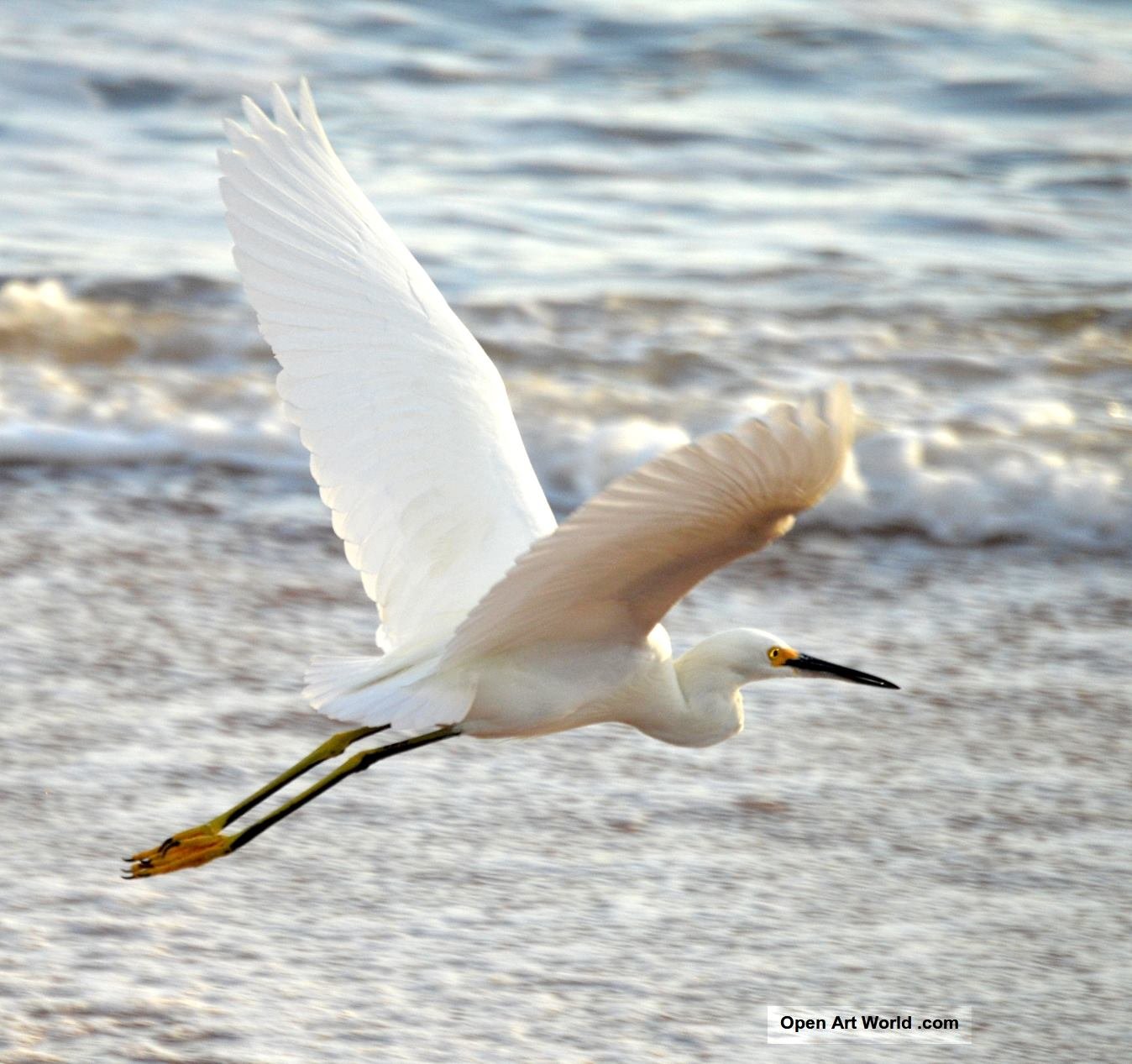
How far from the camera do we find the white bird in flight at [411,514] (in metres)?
2.93

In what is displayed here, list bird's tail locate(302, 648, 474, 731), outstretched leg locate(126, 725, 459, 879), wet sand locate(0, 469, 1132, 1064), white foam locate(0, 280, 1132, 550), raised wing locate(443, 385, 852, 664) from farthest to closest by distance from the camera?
white foam locate(0, 280, 1132, 550)
outstretched leg locate(126, 725, 459, 879)
wet sand locate(0, 469, 1132, 1064)
bird's tail locate(302, 648, 474, 731)
raised wing locate(443, 385, 852, 664)

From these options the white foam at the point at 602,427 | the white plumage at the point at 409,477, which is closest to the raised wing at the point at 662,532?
the white plumage at the point at 409,477

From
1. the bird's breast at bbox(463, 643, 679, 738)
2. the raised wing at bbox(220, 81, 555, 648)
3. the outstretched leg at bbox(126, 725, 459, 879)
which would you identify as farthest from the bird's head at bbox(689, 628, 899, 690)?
the outstretched leg at bbox(126, 725, 459, 879)

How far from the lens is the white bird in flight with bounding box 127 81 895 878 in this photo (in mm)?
2932

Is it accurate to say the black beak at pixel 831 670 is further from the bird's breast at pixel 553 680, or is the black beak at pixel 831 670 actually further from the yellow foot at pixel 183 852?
the yellow foot at pixel 183 852

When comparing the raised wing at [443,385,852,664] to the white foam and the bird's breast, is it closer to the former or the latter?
the bird's breast

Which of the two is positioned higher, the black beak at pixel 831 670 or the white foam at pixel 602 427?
the black beak at pixel 831 670

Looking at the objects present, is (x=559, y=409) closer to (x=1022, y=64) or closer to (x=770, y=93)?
(x=770, y=93)

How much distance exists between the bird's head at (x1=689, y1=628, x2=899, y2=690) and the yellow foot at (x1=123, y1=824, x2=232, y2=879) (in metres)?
0.93

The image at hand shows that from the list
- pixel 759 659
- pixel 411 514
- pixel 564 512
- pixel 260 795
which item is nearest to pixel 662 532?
pixel 759 659

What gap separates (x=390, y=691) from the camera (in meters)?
2.91

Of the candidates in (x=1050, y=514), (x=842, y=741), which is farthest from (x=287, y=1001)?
(x=1050, y=514)

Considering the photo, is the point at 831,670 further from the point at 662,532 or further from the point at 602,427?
the point at 602,427

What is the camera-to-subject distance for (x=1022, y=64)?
11.5m
